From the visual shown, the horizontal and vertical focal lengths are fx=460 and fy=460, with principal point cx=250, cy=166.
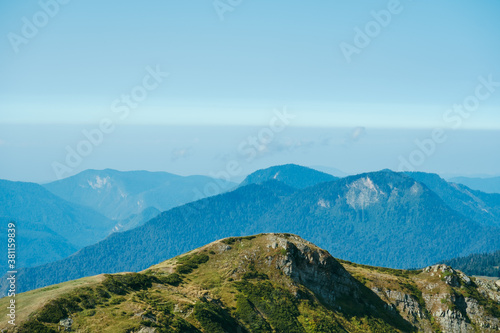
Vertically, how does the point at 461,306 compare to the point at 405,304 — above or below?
below

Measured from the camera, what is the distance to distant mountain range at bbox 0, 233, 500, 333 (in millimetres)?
95688

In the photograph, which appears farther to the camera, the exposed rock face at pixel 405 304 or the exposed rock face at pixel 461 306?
the exposed rock face at pixel 405 304

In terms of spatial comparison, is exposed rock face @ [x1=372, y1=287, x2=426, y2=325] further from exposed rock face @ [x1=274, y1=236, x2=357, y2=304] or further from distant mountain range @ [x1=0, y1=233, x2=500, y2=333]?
exposed rock face @ [x1=274, y1=236, x2=357, y2=304]

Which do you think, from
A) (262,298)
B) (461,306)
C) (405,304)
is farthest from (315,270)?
(461,306)

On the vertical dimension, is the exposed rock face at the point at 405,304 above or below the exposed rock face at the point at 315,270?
below

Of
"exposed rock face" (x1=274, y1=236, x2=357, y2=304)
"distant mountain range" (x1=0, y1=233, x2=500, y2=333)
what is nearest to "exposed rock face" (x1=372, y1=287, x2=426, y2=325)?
"distant mountain range" (x1=0, y1=233, x2=500, y2=333)

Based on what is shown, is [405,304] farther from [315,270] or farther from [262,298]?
[262,298]

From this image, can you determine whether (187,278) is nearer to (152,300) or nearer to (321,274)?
(152,300)

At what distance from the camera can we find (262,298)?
125 meters

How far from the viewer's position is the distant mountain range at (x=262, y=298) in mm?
95688

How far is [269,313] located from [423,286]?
65.4 metres

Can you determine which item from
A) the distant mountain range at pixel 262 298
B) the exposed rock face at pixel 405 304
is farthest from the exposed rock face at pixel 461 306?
the exposed rock face at pixel 405 304

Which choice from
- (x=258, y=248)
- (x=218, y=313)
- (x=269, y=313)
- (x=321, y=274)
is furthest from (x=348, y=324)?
(x=218, y=313)

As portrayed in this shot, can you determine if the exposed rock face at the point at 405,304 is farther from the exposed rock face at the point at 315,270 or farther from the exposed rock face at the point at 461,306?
the exposed rock face at the point at 315,270
